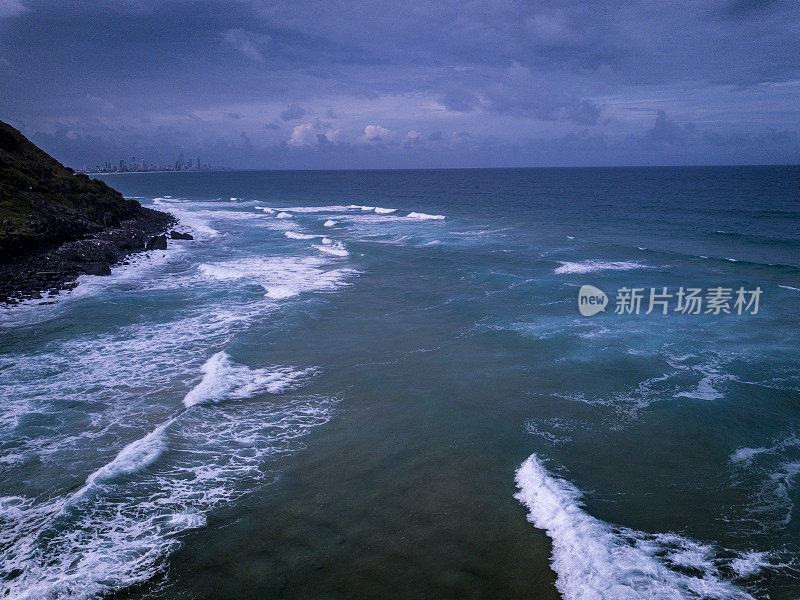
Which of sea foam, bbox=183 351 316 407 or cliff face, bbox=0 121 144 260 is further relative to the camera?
cliff face, bbox=0 121 144 260

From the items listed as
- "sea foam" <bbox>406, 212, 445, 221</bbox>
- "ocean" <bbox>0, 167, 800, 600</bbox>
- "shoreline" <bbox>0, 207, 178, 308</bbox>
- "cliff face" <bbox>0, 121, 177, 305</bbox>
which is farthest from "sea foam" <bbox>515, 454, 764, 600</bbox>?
"sea foam" <bbox>406, 212, 445, 221</bbox>

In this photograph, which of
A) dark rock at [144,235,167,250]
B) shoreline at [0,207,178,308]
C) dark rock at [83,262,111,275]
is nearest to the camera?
shoreline at [0,207,178,308]

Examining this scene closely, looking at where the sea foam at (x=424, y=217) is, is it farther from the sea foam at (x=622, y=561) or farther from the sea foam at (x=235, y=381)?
the sea foam at (x=622, y=561)

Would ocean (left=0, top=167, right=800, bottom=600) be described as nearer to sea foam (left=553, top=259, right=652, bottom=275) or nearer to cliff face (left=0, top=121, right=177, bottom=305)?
cliff face (left=0, top=121, right=177, bottom=305)

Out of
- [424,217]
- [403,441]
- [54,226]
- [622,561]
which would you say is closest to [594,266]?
[403,441]

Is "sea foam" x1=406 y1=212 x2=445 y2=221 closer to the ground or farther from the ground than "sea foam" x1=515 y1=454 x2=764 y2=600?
farther from the ground

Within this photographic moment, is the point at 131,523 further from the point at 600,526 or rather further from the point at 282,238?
the point at 282,238

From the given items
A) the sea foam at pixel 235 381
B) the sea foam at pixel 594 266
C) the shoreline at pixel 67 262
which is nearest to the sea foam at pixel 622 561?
the sea foam at pixel 235 381

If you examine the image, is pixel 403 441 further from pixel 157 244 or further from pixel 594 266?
pixel 157 244

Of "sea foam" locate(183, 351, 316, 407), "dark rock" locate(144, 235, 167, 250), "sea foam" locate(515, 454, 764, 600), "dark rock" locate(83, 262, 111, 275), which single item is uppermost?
"dark rock" locate(144, 235, 167, 250)
